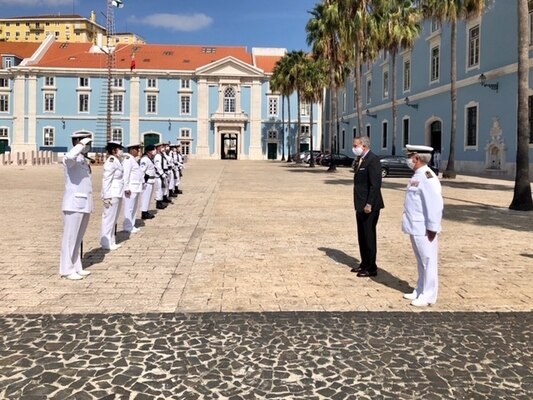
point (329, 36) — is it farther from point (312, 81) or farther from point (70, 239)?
point (70, 239)

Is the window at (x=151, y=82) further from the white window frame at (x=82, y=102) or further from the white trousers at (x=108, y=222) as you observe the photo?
the white trousers at (x=108, y=222)

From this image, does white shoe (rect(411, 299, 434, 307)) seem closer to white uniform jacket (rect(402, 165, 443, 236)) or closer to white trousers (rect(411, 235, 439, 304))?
white trousers (rect(411, 235, 439, 304))

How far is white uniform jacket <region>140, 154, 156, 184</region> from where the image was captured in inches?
498

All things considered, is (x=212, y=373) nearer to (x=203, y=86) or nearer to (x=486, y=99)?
(x=486, y=99)

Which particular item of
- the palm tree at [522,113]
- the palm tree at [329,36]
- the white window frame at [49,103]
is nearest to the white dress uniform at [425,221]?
the palm tree at [522,113]

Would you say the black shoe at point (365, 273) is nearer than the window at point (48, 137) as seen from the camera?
Yes

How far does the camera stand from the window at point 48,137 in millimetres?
71250

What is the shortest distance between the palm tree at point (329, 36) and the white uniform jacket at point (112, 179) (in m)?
24.8

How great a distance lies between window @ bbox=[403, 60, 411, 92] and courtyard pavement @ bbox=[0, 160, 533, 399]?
119ft

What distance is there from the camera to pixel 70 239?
6.88 m

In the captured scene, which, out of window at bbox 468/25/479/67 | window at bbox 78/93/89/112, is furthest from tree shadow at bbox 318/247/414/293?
window at bbox 78/93/89/112

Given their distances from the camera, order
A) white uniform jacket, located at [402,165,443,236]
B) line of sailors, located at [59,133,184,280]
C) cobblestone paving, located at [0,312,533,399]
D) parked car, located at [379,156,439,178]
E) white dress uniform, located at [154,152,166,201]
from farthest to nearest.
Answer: parked car, located at [379,156,439,178] < white dress uniform, located at [154,152,166,201] < line of sailors, located at [59,133,184,280] < white uniform jacket, located at [402,165,443,236] < cobblestone paving, located at [0,312,533,399]

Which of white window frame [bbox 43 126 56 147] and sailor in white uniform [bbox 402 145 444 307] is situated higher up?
white window frame [bbox 43 126 56 147]

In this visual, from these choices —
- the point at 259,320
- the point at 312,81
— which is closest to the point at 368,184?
the point at 259,320
